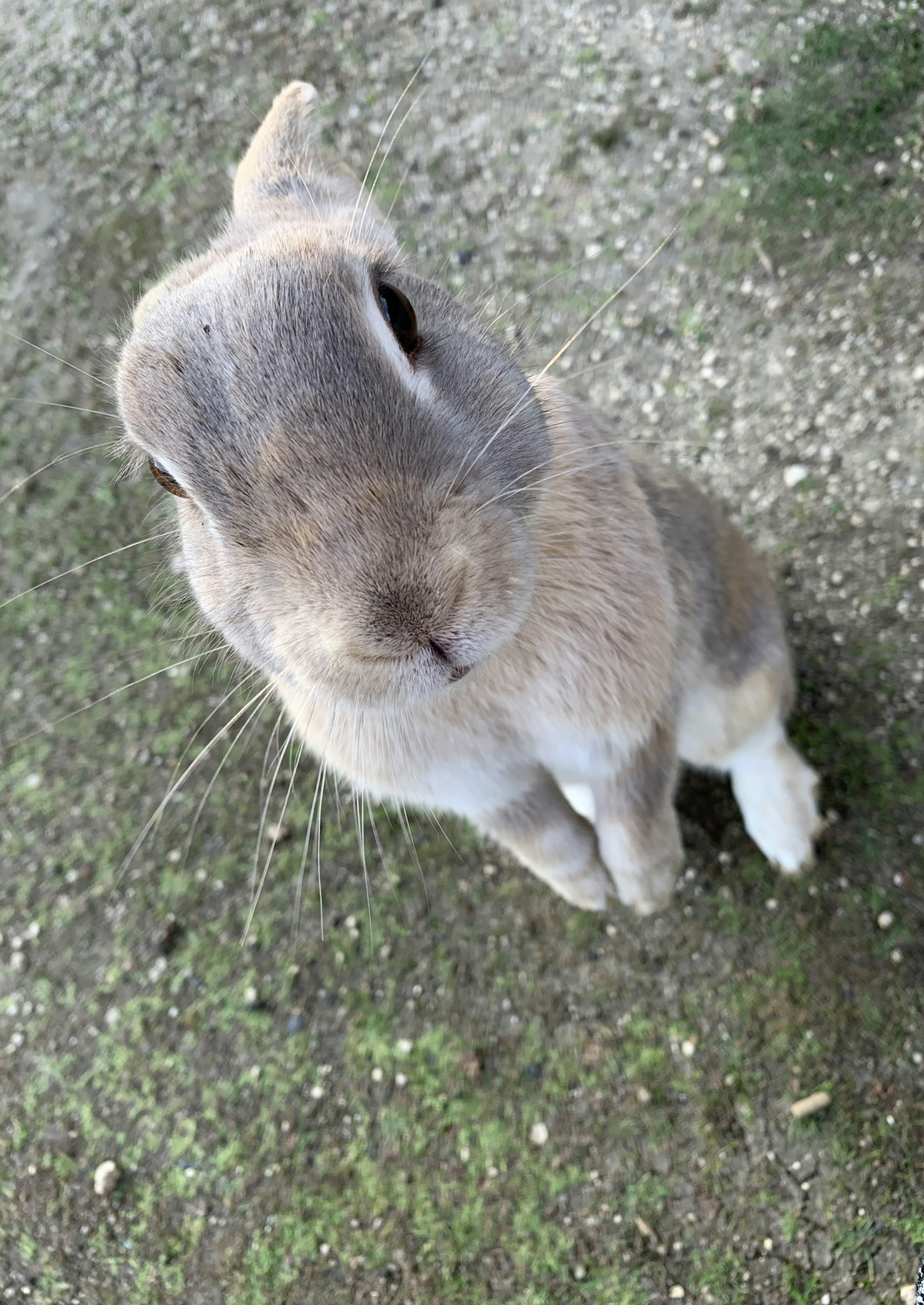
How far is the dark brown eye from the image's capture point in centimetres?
145

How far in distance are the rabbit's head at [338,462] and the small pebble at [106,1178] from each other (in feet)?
7.07

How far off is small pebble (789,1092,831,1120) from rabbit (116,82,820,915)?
2.28 ft

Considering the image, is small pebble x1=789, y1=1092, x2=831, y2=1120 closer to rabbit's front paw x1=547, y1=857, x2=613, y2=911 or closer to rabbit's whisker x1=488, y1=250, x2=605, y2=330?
rabbit's front paw x1=547, y1=857, x2=613, y2=911

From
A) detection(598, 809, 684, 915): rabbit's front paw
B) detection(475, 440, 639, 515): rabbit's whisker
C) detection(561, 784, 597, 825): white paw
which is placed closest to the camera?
detection(475, 440, 639, 515): rabbit's whisker

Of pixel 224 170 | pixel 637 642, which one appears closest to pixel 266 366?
pixel 637 642

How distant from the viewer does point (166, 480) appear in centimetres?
146

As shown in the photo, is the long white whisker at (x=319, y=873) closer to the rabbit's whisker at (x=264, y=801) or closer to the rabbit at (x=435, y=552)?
the rabbit's whisker at (x=264, y=801)

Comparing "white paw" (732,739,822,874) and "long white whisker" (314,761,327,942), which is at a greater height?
"long white whisker" (314,761,327,942)

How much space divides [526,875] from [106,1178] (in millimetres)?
1601

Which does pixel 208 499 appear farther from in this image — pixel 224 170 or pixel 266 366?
pixel 224 170

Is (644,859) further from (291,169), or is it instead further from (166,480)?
(291,169)

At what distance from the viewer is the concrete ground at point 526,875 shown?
7.89 feet

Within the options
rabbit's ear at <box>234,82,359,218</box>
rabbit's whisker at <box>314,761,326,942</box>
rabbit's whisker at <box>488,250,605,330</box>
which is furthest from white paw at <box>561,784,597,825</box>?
rabbit's whisker at <box>488,250,605,330</box>

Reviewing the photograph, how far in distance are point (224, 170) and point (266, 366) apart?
3.31 m
